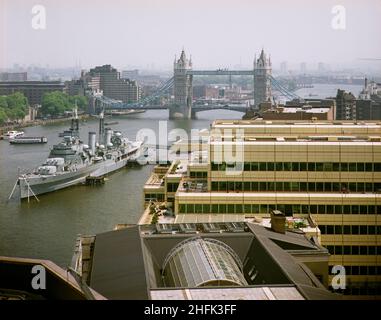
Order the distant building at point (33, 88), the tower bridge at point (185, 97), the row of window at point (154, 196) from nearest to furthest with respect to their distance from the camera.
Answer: the row of window at point (154, 196)
the tower bridge at point (185, 97)
the distant building at point (33, 88)

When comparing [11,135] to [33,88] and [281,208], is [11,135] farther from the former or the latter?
[281,208]

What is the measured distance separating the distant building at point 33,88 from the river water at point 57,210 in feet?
12.2

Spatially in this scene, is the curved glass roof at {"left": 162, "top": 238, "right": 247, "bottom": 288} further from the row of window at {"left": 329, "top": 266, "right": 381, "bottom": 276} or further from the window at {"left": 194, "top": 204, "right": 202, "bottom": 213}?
the row of window at {"left": 329, "top": 266, "right": 381, "bottom": 276}

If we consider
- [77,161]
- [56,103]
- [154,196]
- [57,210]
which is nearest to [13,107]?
[56,103]

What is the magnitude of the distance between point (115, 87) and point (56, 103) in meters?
4.24

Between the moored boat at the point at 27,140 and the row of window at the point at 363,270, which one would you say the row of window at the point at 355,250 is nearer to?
the row of window at the point at 363,270

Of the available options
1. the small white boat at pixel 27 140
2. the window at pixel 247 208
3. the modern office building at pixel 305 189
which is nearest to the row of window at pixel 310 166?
the modern office building at pixel 305 189

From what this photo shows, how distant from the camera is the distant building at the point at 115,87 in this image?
2227 cm

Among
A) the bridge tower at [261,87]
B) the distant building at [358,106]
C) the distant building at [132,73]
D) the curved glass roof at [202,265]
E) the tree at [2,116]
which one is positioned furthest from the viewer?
the tree at [2,116]

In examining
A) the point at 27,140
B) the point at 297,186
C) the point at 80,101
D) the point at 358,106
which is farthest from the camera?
the point at 80,101

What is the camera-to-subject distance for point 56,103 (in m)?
19.3

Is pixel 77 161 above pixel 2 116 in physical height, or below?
below

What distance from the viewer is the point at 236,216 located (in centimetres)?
425

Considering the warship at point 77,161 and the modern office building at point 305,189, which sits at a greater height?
the modern office building at point 305,189
